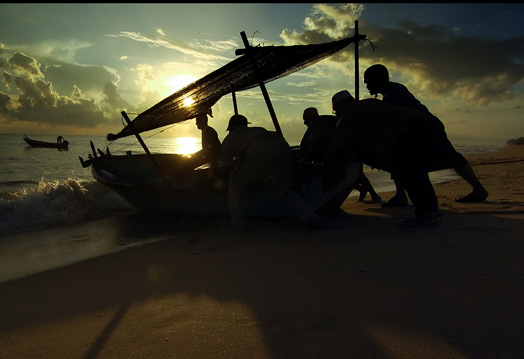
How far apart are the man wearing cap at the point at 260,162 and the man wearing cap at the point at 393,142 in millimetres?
829

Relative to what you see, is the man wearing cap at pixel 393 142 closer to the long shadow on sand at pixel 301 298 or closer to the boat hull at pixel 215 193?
the long shadow on sand at pixel 301 298

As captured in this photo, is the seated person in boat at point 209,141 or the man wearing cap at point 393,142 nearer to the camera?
the man wearing cap at point 393,142

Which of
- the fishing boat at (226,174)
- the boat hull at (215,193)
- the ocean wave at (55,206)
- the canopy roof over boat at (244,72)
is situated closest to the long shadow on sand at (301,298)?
the boat hull at (215,193)

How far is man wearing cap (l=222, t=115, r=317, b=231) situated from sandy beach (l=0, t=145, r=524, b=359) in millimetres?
520

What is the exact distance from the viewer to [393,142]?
13.3ft

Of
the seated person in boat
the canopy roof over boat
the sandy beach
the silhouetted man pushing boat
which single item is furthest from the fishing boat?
the silhouetted man pushing boat

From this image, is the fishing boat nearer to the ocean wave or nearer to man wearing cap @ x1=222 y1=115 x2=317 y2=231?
man wearing cap @ x1=222 y1=115 x2=317 y2=231

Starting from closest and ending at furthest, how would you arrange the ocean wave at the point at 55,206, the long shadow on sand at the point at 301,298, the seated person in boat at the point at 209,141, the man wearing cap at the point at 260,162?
the long shadow on sand at the point at 301,298 → the man wearing cap at the point at 260,162 → the ocean wave at the point at 55,206 → the seated person in boat at the point at 209,141

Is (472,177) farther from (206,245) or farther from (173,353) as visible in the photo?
(173,353)

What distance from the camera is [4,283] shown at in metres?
4.17

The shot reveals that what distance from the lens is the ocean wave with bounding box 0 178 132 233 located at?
8172 millimetres

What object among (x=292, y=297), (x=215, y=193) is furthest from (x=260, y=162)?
(x=292, y=297)

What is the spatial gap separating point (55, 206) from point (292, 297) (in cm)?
869

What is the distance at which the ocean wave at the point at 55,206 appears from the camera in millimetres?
8172
